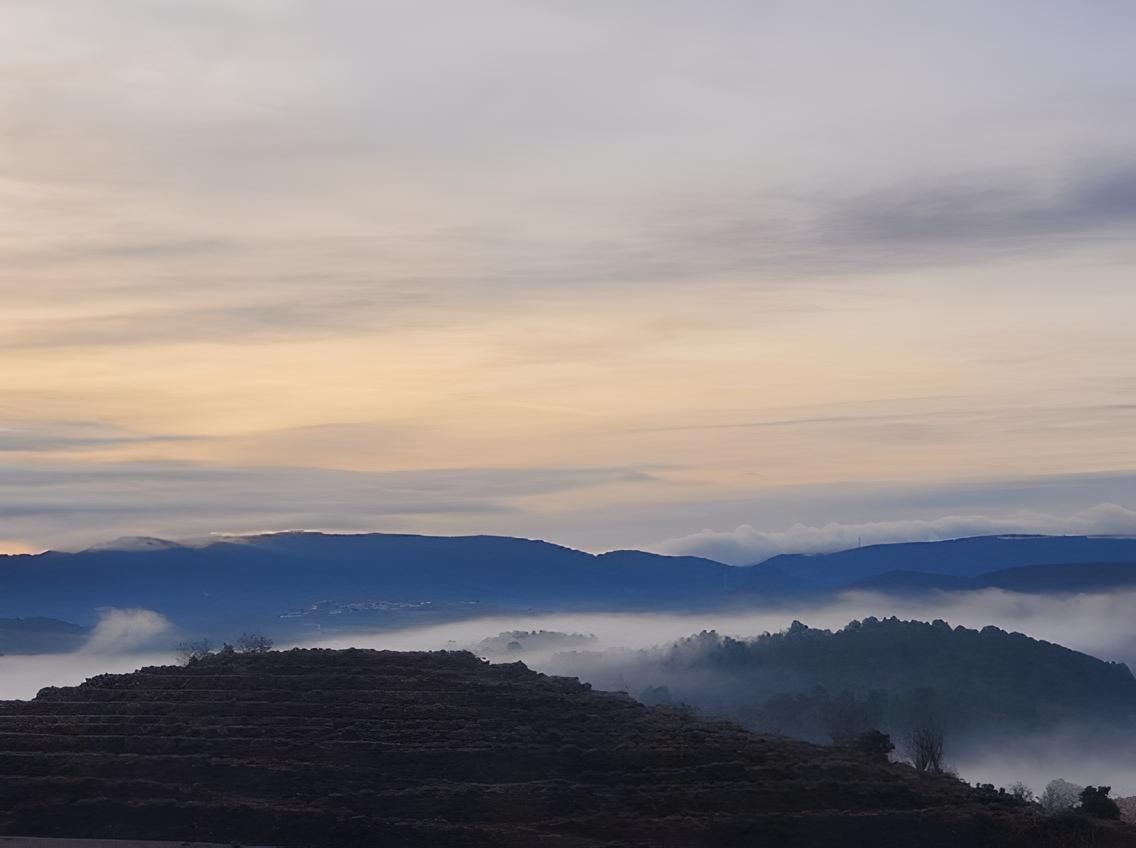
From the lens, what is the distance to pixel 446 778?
46656mm

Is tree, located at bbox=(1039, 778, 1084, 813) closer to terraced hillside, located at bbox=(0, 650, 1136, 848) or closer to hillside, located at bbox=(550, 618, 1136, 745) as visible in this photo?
terraced hillside, located at bbox=(0, 650, 1136, 848)

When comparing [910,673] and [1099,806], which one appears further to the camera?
[910,673]

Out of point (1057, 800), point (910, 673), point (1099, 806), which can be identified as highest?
point (1099, 806)

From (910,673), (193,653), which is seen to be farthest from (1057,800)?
(910,673)

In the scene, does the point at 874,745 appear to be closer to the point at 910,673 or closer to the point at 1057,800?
the point at 1057,800

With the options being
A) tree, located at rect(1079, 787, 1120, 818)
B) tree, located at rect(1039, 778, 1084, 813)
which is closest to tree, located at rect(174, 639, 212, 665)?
tree, located at rect(1039, 778, 1084, 813)

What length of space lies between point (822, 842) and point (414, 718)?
18.3 meters

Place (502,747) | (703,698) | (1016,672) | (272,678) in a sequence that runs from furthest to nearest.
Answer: (1016,672)
(703,698)
(272,678)
(502,747)

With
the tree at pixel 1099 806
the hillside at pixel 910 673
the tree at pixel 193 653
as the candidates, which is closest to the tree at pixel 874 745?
the tree at pixel 1099 806

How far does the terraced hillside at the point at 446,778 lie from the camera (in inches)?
1618

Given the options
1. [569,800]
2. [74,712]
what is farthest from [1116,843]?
[74,712]

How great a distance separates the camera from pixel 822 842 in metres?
40.3

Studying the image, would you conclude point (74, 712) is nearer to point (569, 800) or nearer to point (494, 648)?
point (569, 800)

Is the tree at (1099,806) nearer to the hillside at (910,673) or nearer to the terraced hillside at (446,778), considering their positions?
the terraced hillside at (446,778)
